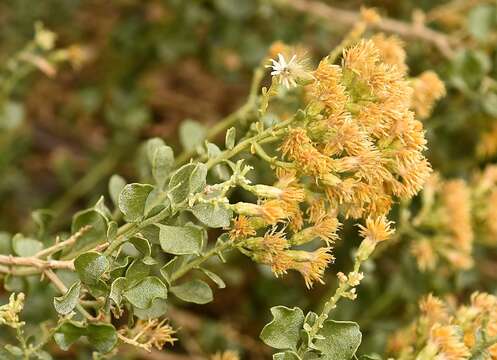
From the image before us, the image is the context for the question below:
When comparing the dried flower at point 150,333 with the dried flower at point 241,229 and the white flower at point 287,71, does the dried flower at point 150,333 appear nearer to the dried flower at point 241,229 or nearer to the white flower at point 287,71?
the dried flower at point 241,229

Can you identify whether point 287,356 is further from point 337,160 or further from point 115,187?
point 115,187

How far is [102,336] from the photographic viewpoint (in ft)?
3.01

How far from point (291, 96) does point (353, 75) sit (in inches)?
15.9

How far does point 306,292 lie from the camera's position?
72.6 inches

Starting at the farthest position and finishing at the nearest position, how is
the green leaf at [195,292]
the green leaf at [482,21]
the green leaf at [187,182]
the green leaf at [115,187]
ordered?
the green leaf at [482,21] → the green leaf at [115,187] → the green leaf at [195,292] → the green leaf at [187,182]

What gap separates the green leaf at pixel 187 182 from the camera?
34.4 inches

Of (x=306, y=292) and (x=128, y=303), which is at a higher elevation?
(x=306, y=292)

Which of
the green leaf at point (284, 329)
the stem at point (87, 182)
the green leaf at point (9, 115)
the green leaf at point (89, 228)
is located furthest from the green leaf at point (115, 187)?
the stem at point (87, 182)

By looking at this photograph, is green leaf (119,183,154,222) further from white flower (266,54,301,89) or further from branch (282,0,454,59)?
branch (282,0,454,59)

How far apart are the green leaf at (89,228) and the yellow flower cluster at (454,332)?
412 millimetres

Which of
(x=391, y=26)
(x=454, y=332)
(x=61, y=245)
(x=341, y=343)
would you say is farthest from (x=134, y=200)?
(x=391, y=26)

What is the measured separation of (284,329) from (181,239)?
0.50 feet

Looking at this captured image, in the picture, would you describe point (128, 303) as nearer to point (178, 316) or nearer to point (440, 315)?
point (440, 315)

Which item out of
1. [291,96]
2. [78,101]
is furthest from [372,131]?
[78,101]
